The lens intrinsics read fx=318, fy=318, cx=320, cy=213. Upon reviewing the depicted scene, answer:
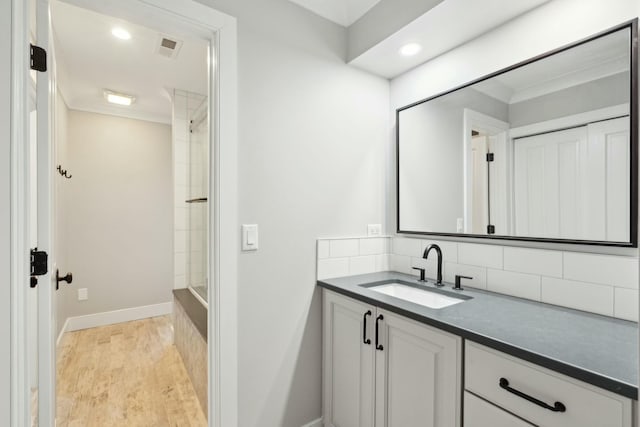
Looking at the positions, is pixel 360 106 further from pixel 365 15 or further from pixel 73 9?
pixel 73 9

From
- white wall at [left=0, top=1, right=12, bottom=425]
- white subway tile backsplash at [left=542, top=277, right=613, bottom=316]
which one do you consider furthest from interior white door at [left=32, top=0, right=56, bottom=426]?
white subway tile backsplash at [left=542, top=277, right=613, bottom=316]

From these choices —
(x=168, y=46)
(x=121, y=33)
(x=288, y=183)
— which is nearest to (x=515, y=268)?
(x=288, y=183)

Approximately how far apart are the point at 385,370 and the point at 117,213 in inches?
135

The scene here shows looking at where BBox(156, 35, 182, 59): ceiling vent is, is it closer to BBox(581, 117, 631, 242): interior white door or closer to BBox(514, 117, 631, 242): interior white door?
BBox(514, 117, 631, 242): interior white door

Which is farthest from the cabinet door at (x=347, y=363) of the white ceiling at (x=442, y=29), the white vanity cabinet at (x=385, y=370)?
the white ceiling at (x=442, y=29)

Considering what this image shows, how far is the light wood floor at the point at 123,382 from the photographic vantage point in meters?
1.94

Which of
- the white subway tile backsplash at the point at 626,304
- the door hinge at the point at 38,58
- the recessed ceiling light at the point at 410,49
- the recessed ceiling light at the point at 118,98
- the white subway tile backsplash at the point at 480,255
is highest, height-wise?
the recessed ceiling light at the point at 118,98

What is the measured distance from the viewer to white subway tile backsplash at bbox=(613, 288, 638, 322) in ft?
3.64

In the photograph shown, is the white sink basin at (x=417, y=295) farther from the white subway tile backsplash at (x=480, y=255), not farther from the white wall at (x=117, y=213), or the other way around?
the white wall at (x=117, y=213)

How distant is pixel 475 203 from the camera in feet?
5.30

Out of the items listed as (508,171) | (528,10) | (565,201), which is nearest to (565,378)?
(565,201)

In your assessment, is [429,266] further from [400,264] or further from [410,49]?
[410,49]

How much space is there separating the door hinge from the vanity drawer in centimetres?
171

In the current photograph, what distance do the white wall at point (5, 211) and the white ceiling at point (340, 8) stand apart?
4.05 ft
